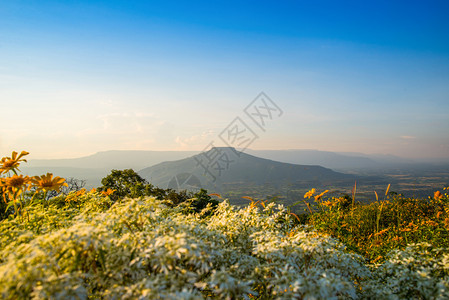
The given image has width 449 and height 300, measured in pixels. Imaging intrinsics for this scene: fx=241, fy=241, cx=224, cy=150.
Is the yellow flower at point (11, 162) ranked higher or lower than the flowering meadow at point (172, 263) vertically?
higher

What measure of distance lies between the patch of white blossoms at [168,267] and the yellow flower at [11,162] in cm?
152

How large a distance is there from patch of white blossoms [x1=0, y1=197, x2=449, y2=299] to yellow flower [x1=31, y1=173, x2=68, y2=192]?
102cm

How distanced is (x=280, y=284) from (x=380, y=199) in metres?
8.29

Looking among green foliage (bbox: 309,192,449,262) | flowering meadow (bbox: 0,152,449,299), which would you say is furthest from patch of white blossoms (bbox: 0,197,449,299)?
green foliage (bbox: 309,192,449,262)

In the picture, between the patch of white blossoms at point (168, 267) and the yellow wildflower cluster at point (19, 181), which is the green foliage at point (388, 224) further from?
the yellow wildflower cluster at point (19, 181)

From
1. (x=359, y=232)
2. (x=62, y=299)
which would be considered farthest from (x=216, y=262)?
(x=359, y=232)

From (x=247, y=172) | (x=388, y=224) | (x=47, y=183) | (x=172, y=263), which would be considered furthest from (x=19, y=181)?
(x=247, y=172)

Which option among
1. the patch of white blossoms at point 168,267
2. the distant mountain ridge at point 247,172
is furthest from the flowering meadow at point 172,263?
the distant mountain ridge at point 247,172

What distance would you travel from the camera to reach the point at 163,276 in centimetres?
265

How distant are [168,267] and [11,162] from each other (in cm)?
411

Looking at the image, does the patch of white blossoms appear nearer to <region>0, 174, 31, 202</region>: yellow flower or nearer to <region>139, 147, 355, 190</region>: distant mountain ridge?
<region>0, 174, 31, 202</region>: yellow flower

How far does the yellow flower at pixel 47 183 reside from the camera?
4457mm

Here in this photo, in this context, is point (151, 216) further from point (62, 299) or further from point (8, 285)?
point (8, 285)

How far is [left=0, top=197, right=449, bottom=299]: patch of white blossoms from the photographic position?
7.48 ft
